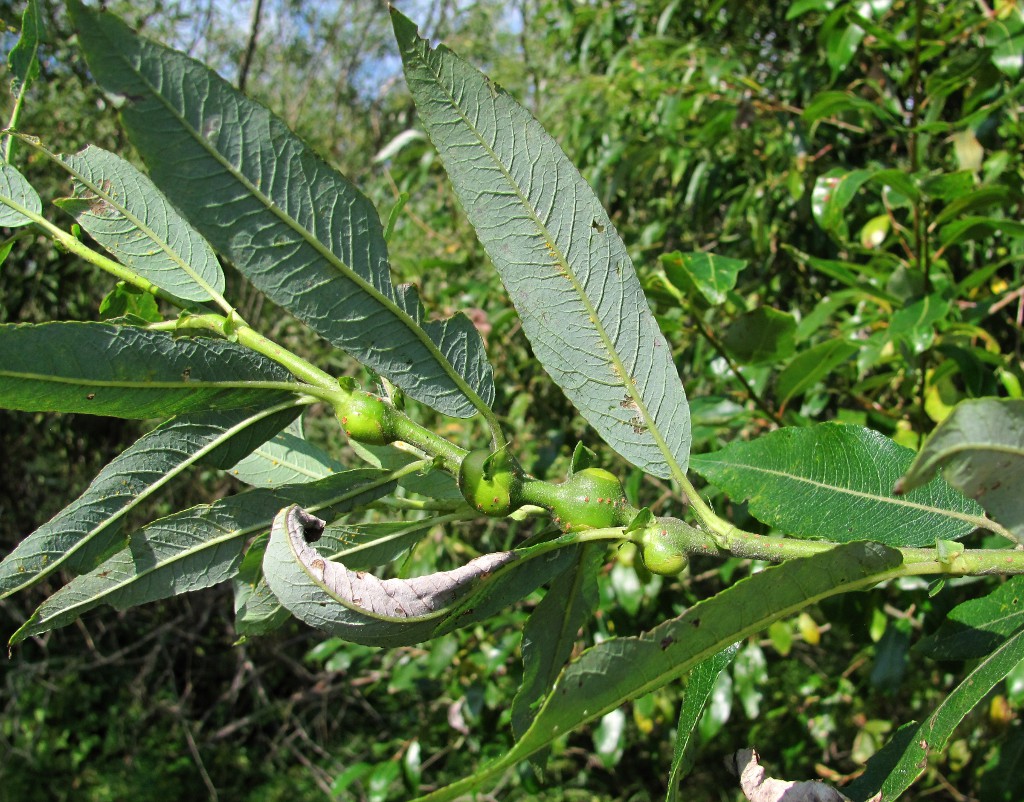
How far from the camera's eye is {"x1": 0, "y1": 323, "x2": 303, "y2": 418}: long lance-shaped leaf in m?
0.55

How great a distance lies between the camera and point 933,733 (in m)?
0.61

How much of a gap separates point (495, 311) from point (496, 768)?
2071 millimetres

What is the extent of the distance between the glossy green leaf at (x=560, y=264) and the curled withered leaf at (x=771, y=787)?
A: 0.70 ft

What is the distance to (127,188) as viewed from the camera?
0.71 metres

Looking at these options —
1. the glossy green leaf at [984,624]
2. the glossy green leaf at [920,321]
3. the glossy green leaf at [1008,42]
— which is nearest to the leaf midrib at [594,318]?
the glossy green leaf at [984,624]

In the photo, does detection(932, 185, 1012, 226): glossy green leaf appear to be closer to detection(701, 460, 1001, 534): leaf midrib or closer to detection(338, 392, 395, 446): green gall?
detection(701, 460, 1001, 534): leaf midrib

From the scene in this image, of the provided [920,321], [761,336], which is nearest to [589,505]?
[761,336]

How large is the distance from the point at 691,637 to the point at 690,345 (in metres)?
1.70

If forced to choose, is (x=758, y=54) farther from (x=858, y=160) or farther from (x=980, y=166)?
(x=980, y=166)

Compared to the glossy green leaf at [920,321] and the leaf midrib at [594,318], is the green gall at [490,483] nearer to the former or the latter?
the leaf midrib at [594,318]

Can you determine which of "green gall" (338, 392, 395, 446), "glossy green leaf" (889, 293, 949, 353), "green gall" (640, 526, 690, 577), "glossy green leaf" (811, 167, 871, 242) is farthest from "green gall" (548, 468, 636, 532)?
"glossy green leaf" (811, 167, 871, 242)

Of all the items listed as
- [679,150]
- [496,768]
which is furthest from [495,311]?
[496,768]

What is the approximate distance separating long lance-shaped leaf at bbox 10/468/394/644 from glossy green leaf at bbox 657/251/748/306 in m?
0.70

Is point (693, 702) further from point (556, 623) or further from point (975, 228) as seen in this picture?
point (975, 228)
